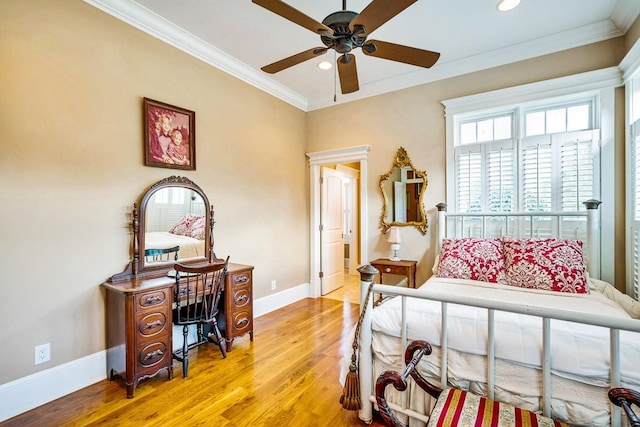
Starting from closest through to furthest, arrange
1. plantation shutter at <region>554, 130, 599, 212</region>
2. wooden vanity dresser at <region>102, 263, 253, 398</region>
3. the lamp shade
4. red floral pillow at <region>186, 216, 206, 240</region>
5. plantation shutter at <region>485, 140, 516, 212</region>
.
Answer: wooden vanity dresser at <region>102, 263, 253, 398</region>, plantation shutter at <region>554, 130, 599, 212</region>, red floral pillow at <region>186, 216, 206, 240</region>, plantation shutter at <region>485, 140, 516, 212</region>, the lamp shade

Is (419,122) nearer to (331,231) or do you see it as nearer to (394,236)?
(394,236)

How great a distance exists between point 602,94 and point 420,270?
8.07ft

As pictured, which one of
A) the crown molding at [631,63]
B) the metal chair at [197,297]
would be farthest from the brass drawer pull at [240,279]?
the crown molding at [631,63]

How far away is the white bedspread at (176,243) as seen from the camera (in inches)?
105

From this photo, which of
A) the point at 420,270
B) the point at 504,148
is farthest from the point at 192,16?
the point at 420,270

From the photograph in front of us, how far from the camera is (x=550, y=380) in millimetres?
1313

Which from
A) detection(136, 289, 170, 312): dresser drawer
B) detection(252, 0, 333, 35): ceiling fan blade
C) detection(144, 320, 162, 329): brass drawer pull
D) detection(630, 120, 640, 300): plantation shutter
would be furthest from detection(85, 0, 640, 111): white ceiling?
detection(144, 320, 162, 329): brass drawer pull

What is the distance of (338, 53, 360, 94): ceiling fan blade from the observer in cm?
211

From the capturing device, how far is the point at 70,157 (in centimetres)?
221

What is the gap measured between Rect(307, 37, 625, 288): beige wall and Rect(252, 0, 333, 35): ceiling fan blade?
88.8 inches

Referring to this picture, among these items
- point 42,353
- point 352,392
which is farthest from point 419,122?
point 42,353

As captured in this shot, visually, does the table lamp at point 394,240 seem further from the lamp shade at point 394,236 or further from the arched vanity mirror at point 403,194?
the arched vanity mirror at point 403,194

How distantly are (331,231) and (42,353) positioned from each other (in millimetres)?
3707

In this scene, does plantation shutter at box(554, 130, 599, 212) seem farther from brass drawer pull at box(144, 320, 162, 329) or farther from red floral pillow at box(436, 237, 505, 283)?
brass drawer pull at box(144, 320, 162, 329)
